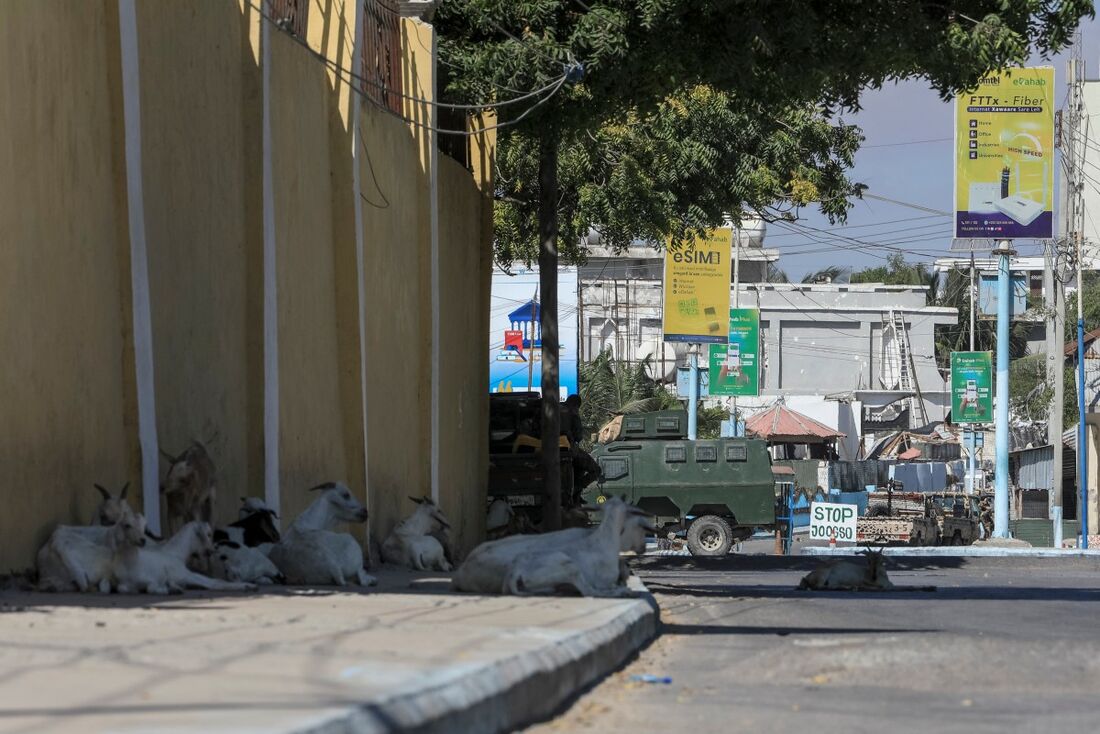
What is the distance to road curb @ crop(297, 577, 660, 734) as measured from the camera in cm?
474

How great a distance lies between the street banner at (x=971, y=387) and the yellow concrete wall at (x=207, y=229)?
32795 mm

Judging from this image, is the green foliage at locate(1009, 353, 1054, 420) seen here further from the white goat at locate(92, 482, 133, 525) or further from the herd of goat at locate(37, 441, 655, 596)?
the white goat at locate(92, 482, 133, 525)

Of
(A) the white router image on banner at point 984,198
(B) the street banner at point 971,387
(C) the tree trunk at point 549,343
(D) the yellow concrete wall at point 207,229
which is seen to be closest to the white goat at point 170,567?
(D) the yellow concrete wall at point 207,229

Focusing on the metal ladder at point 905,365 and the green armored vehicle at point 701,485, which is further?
the metal ladder at point 905,365

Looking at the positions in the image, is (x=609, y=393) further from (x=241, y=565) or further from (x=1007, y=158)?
(x=241, y=565)

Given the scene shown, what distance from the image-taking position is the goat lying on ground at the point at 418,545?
646 inches

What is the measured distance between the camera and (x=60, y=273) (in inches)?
418

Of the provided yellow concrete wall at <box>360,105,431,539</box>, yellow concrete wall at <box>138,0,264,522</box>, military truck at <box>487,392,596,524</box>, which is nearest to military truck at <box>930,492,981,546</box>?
military truck at <box>487,392,596,524</box>

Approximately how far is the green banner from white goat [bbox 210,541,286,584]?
34.2m

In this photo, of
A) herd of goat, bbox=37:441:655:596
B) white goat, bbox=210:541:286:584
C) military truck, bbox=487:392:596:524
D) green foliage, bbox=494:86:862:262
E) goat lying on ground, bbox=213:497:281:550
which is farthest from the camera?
green foliage, bbox=494:86:862:262

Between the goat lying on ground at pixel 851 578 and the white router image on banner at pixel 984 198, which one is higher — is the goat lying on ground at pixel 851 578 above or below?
below

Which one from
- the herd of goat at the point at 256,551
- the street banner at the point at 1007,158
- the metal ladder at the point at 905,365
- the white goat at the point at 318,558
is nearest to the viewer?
the herd of goat at the point at 256,551

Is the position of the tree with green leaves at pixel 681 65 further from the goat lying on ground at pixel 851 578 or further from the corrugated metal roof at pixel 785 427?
the corrugated metal roof at pixel 785 427

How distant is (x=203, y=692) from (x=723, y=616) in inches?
301
